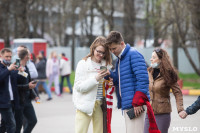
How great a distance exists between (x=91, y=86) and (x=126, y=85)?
1.71ft

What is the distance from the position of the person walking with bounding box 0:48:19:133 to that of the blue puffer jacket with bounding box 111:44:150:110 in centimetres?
211

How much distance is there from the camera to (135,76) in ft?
16.4

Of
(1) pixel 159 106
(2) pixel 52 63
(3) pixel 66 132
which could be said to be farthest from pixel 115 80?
(2) pixel 52 63

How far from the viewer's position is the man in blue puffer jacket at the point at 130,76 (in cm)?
491

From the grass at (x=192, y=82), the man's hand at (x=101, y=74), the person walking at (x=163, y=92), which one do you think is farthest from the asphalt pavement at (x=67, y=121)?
the grass at (x=192, y=82)

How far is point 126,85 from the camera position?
498cm

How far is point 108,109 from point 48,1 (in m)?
29.8

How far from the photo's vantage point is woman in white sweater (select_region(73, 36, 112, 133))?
530cm

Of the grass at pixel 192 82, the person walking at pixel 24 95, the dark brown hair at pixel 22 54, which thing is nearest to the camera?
the person walking at pixel 24 95

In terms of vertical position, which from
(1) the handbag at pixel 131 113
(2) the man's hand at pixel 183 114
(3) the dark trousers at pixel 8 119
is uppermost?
(1) the handbag at pixel 131 113

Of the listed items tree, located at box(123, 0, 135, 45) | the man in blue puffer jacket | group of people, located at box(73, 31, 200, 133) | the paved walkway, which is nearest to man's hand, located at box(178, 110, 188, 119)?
group of people, located at box(73, 31, 200, 133)

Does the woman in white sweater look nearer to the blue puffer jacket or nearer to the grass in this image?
the blue puffer jacket

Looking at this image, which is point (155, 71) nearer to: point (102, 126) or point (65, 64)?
point (102, 126)

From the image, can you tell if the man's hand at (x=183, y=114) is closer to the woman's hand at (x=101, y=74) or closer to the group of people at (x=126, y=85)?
the group of people at (x=126, y=85)
